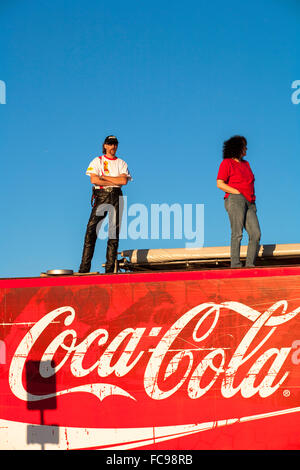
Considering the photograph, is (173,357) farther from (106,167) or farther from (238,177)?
(106,167)

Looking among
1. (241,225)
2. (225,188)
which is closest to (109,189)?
(225,188)

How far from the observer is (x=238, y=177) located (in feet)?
32.0

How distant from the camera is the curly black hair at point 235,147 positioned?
991 cm

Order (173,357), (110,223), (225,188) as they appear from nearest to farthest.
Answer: (173,357), (225,188), (110,223)

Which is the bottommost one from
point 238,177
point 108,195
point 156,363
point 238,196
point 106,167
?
point 156,363

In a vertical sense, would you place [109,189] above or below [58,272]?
A: above

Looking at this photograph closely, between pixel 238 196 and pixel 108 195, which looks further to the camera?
pixel 108 195

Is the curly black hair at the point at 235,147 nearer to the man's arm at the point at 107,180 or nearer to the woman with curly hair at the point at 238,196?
the woman with curly hair at the point at 238,196

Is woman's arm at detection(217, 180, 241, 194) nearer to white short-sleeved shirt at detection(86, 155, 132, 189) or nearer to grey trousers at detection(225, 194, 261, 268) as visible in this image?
grey trousers at detection(225, 194, 261, 268)

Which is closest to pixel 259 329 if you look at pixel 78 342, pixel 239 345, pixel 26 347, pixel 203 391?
pixel 239 345

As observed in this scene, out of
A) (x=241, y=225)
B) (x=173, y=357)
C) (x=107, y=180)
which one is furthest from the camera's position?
(x=107, y=180)

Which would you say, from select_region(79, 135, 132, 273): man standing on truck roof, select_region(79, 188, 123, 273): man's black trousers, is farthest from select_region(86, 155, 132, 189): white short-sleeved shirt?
select_region(79, 188, 123, 273): man's black trousers

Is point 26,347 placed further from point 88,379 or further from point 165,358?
point 165,358

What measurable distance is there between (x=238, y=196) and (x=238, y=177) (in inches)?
11.0
